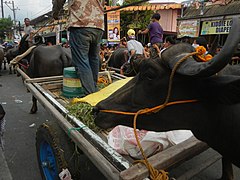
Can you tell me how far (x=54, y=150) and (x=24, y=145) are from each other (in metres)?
1.87

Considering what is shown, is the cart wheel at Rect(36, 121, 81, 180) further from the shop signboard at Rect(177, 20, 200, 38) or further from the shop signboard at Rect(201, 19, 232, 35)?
the shop signboard at Rect(177, 20, 200, 38)

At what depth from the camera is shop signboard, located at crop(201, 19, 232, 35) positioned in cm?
845

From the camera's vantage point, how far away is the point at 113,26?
43.9ft

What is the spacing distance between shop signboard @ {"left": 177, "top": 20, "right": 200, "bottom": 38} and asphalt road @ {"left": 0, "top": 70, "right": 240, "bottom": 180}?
7.10 metres

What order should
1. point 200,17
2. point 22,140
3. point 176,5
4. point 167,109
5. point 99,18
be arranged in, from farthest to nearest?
point 176,5 → point 200,17 → point 22,140 → point 99,18 → point 167,109

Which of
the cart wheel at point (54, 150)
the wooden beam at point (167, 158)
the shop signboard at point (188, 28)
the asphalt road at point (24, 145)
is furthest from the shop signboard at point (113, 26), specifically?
the wooden beam at point (167, 158)

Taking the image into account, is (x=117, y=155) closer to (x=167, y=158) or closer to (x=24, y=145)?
(x=167, y=158)

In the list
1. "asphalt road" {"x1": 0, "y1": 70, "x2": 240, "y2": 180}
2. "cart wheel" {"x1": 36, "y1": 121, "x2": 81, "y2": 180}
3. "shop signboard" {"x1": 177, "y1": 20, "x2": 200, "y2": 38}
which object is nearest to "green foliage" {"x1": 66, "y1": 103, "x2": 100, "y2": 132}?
"cart wheel" {"x1": 36, "y1": 121, "x2": 81, "y2": 180}

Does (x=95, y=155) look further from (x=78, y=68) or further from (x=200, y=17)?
(x=200, y=17)

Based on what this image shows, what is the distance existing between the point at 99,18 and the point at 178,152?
211 centimetres

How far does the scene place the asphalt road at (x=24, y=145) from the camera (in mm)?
2904

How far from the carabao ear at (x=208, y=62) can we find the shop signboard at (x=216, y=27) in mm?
7749

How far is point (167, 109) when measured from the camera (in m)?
1.43

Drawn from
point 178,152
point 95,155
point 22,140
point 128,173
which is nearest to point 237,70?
point 178,152
